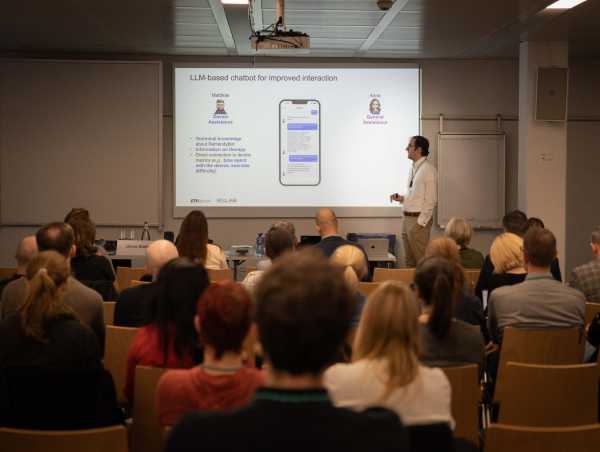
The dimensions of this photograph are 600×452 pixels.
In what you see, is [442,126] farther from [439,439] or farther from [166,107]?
[439,439]

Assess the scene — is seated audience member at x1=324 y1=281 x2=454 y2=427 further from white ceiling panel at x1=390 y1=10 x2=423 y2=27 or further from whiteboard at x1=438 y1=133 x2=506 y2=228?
whiteboard at x1=438 y1=133 x2=506 y2=228

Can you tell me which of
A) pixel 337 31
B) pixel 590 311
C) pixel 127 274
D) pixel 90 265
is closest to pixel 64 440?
pixel 90 265

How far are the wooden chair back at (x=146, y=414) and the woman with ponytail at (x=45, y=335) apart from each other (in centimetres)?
22

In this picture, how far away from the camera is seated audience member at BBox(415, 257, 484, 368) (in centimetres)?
288

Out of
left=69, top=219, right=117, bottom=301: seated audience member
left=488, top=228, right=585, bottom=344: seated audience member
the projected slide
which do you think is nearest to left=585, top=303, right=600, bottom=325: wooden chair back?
left=488, top=228, right=585, bottom=344: seated audience member

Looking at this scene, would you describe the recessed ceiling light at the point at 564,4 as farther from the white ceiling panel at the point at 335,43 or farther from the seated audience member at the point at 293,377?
the seated audience member at the point at 293,377

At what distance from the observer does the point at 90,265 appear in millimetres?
4887

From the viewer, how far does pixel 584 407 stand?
289 cm

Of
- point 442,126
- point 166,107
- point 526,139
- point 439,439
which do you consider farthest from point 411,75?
point 439,439

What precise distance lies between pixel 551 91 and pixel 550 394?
6658mm

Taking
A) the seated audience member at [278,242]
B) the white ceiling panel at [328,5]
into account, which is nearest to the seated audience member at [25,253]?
the seated audience member at [278,242]

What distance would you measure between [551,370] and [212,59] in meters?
7.89

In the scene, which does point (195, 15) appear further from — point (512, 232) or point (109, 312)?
point (109, 312)

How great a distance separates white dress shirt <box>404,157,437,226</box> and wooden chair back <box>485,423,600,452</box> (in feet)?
23.4
